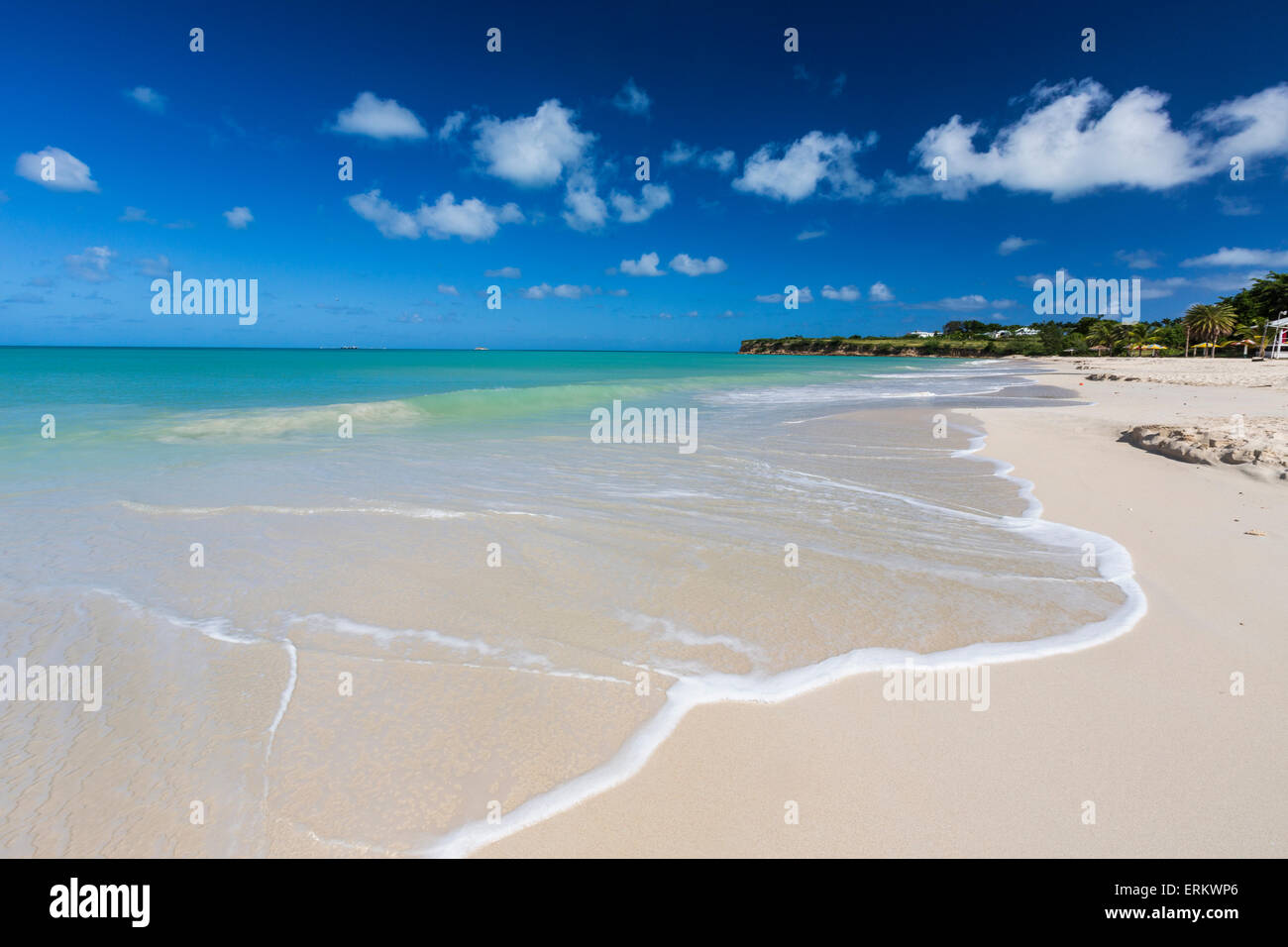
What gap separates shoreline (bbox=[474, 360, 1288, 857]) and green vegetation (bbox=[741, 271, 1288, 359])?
3149 inches

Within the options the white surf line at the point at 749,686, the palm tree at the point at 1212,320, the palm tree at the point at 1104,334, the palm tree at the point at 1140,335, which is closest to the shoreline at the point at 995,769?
the white surf line at the point at 749,686

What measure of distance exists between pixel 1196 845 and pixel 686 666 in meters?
2.65

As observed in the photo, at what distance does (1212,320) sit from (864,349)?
10290 cm

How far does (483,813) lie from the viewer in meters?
2.80

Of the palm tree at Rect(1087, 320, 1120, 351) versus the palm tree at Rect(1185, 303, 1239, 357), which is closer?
the palm tree at Rect(1185, 303, 1239, 357)

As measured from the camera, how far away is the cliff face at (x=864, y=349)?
445 ft

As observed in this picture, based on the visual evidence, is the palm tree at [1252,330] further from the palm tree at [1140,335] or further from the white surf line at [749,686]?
the white surf line at [749,686]

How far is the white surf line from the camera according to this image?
2.73 m

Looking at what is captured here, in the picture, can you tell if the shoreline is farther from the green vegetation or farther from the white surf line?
the green vegetation

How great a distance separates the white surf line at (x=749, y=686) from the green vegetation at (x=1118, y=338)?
79.6 metres

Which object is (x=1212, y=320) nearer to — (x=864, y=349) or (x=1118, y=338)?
(x=1118, y=338)

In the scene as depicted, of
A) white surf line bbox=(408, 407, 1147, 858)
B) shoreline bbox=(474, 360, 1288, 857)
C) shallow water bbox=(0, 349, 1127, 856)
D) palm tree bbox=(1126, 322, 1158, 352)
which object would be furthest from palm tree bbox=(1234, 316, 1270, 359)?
shoreline bbox=(474, 360, 1288, 857)
